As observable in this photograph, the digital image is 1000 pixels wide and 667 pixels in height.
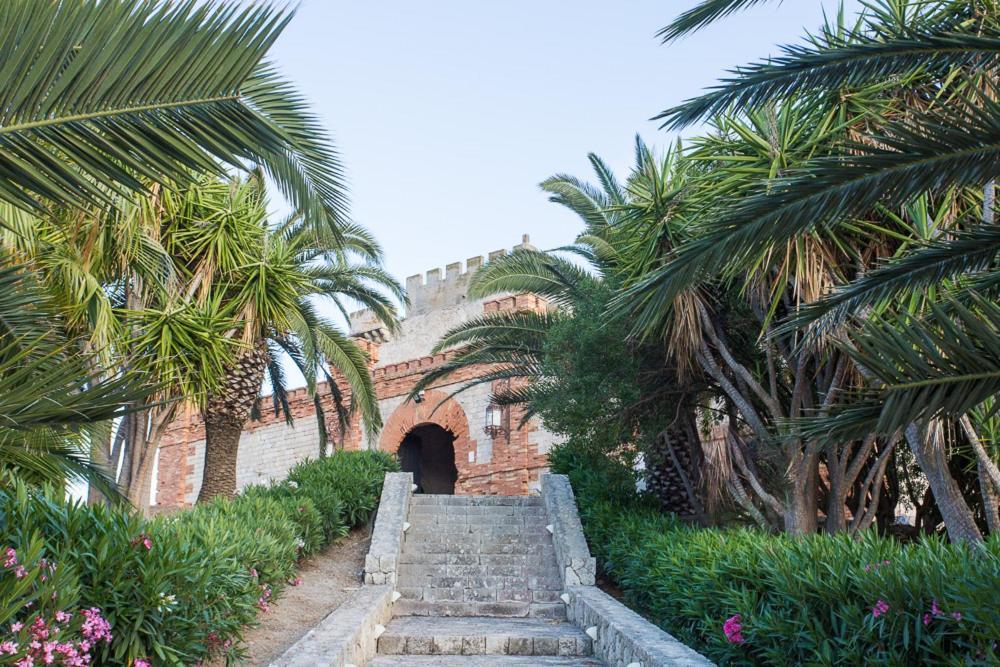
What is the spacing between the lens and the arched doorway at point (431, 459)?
958 inches

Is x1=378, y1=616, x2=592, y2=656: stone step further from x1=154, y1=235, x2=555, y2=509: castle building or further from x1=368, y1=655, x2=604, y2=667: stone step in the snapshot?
x1=154, y1=235, x2=555, y2=509: castle building

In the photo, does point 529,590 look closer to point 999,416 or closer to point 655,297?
point 999,416

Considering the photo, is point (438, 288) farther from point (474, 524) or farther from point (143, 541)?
point (143, 541)

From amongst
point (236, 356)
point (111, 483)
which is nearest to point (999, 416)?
point (111, 483)

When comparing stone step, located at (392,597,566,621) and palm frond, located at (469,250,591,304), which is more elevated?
palm frond, located at (469,250,591,304)

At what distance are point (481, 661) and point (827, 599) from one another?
2.85m

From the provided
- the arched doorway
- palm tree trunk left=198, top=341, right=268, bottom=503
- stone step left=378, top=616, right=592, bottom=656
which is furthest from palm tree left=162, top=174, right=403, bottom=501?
the arched doorway

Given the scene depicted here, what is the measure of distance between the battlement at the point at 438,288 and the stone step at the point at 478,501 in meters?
16.6

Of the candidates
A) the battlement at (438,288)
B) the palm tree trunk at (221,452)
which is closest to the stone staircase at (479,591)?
the palm tree trunk at (221,452)

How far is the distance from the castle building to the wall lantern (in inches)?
1.1

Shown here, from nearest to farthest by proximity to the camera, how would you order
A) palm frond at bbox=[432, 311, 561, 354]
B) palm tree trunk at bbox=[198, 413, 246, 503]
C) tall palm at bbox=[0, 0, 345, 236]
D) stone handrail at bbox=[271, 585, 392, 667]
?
tall palm at bbox=[0, 0, 345, 236], stone handrail at bbox=[271, 585, 392, 667], palm tree trunk at bbox=[198, 413, 246, 503], palm frond at bbox=[432, 311, 561, 354]

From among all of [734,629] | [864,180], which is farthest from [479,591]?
[864,180]

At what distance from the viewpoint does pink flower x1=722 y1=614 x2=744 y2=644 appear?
16.9ft

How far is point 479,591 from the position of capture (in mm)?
9078
